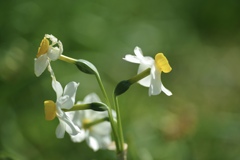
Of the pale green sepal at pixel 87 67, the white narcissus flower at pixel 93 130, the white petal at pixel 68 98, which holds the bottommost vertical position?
the white narcissus flower at pixel 93 130

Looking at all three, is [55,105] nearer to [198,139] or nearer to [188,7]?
[198,139]

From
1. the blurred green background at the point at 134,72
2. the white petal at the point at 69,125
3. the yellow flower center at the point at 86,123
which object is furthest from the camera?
the blurred green background at the point at 134,72

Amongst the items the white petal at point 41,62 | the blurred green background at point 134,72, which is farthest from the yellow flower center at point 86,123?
the white petal at point 41,62

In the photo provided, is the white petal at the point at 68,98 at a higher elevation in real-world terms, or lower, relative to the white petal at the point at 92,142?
higher

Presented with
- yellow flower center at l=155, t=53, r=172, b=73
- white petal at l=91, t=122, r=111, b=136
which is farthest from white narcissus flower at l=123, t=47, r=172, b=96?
white petal at l=91, t=122, r=111, b=136

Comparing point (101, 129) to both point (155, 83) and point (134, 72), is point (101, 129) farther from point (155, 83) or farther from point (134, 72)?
point (134, 72)

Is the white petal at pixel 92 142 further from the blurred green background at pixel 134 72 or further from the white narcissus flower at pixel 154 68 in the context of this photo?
the white narcissus flower at pixel 154 68

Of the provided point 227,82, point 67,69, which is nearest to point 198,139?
point 67,69

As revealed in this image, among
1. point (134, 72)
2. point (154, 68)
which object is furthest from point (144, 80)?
point (134, 72)

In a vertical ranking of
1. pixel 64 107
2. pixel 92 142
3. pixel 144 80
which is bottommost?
pixel 92 142
